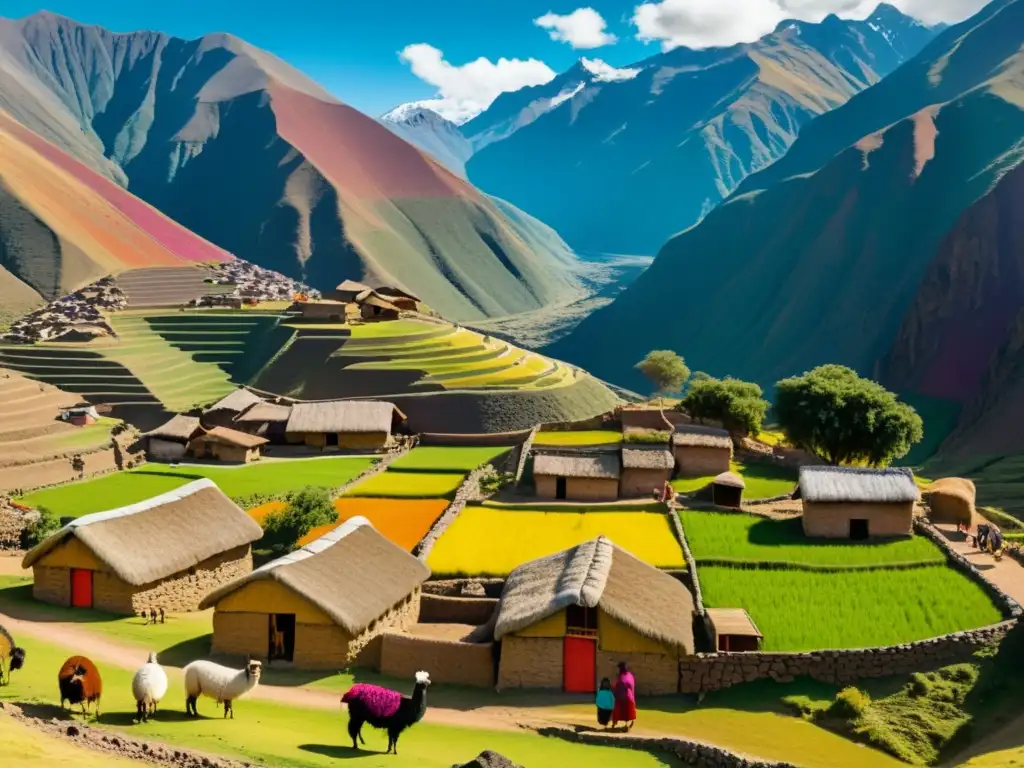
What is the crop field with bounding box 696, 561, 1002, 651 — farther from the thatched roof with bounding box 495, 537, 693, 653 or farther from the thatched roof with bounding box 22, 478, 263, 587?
the thatched roof with bounding box 22, 478, 263, 587

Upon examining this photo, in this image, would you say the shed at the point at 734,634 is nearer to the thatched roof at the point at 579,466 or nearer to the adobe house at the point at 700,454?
the thatched roof at the point at 579,466

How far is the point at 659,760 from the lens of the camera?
20688 millimetres

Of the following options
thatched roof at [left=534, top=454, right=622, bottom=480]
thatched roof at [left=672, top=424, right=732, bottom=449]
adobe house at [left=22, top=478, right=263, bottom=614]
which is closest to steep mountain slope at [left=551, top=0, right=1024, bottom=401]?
thatched roof at [left=672, top=424, right=732, bottom=449]

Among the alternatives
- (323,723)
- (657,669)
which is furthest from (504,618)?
(323,723)

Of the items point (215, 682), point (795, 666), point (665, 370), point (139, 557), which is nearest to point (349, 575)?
point (139, 557)

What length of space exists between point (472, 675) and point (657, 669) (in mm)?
5104

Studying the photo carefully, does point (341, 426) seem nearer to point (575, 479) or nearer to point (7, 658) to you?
point (575, 479)

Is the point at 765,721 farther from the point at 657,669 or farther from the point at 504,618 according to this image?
the point at 504,618

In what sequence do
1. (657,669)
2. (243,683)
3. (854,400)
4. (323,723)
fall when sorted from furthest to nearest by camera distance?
(854,400), (657,669), (323,723), (243,683)

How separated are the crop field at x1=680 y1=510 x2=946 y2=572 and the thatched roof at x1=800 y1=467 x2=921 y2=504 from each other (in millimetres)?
1659

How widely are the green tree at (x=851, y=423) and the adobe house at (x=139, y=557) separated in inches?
1297

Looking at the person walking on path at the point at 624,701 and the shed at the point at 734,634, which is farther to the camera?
the shed at the point at 734,634

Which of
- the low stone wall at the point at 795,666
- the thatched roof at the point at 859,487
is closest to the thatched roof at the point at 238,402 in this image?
the thatched roof at the point at 859,487

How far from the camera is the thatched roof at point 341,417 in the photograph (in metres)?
66.1
